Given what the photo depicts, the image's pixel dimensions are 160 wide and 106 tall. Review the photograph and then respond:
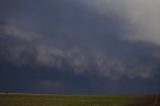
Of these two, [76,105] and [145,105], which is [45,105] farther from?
[145,105]

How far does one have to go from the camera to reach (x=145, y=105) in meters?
70.9

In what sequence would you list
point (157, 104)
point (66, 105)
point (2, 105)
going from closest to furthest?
point (157, 104) < point (2, 105) < point (66, 105)

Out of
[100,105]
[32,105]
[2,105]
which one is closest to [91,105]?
[100,105]

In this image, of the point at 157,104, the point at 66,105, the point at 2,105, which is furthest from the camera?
the point at 66,105

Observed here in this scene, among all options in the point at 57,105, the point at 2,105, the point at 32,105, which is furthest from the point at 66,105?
the point at 2,105

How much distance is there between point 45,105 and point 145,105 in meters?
27.8

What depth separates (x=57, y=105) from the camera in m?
90.9

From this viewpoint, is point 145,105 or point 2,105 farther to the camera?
point 2,105

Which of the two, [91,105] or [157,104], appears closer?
[157,104]

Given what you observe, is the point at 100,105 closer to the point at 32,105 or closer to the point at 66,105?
the point at 66,105

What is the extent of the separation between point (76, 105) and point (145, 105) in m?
25.7

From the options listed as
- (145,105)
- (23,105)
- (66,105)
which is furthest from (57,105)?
(145,105)

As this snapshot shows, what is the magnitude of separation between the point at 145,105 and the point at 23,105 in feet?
104

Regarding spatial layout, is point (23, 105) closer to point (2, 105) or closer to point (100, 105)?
point (2, 105)
